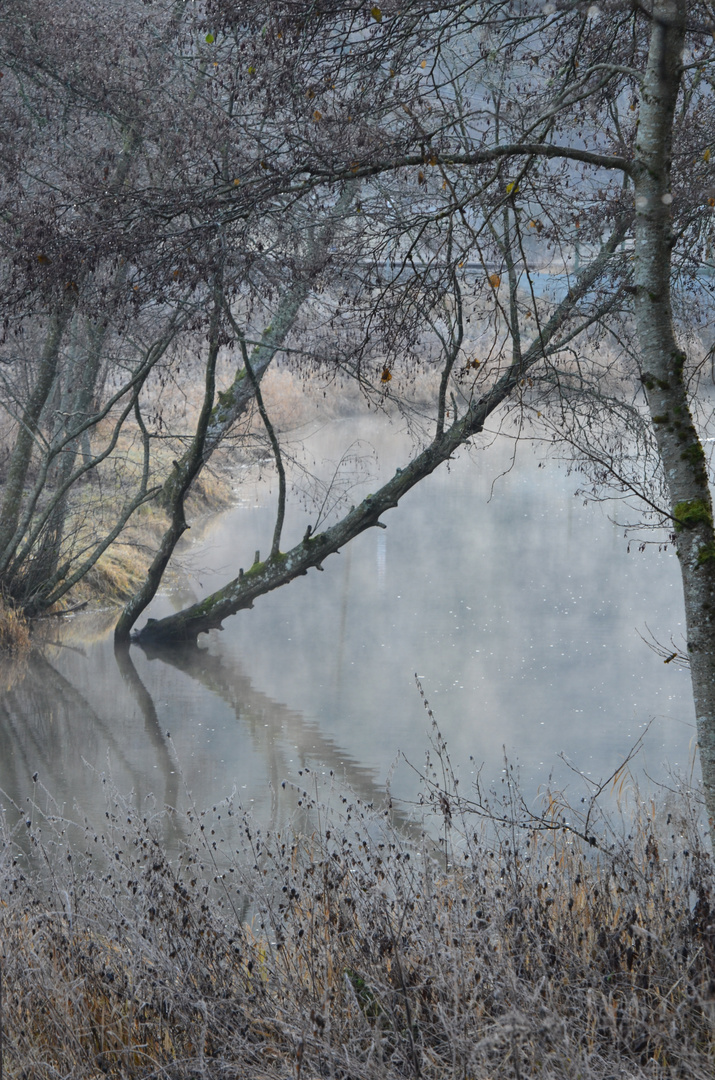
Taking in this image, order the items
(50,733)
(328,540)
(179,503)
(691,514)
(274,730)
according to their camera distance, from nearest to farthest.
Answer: (691,514) → (50,733) → (274,730) → (328,540) → (179,503)

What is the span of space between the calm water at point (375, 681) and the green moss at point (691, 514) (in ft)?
6.18

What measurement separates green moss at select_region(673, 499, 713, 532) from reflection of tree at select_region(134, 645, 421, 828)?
167 inches

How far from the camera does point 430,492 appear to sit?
21.9 meters

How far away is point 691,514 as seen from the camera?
374 centimetres

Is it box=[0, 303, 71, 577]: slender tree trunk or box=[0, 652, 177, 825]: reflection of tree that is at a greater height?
box=[0, 303, 71, 577]: slender tree trunk

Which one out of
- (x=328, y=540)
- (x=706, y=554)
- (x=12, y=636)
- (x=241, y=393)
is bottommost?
(x=12, y=636)

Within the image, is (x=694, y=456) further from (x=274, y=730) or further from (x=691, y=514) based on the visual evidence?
(x=274, y=730)

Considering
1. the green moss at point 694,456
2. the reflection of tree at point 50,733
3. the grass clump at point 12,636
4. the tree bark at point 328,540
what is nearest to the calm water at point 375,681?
the reflection of tree at point 50,733

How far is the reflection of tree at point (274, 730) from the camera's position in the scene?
820 centimetres

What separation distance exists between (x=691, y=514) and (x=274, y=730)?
6.57 m

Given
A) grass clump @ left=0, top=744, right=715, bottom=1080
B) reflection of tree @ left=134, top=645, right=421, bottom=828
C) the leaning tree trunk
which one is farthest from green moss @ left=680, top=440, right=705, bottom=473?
reflection of tree @ left=134, top=645, right=421, bottom=828

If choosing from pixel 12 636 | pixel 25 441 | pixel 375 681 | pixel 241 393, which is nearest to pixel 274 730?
pixel 375 681

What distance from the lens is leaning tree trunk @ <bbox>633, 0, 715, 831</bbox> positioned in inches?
146

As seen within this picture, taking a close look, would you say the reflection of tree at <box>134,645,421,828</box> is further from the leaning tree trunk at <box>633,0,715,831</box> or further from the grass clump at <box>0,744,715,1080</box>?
the leaning tree trunk at <box>633,0,715,831</box>
